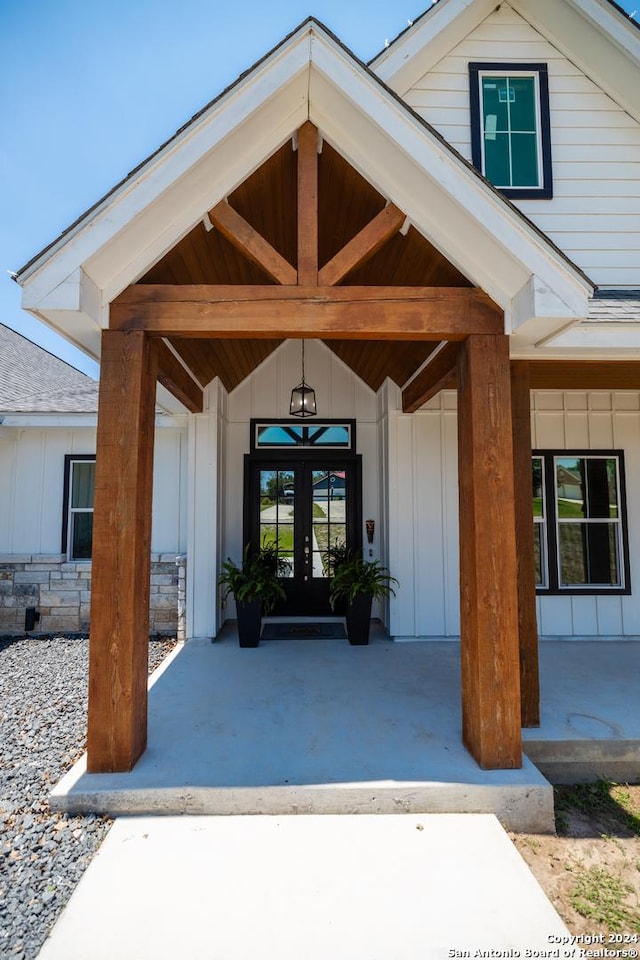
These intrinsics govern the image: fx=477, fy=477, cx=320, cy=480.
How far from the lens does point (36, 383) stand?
8.24 meters

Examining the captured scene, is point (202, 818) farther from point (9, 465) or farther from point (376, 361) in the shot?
point (9, 465)

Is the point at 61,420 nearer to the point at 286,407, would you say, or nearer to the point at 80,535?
the point at 80,535

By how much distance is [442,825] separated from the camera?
2.44 metres

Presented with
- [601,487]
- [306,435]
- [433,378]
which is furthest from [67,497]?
[601,487]

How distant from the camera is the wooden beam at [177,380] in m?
3.54

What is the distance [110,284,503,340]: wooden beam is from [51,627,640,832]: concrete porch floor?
250 centimetres

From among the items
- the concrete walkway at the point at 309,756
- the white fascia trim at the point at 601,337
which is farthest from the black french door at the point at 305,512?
the white fascia trim at the point at 601,337

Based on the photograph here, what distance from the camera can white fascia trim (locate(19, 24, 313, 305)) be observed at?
8.12 ft

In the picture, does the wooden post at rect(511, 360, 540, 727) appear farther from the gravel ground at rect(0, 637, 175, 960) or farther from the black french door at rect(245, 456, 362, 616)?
the black french door at rect(245, 456, 362, 616)

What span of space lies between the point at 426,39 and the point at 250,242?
3.69 m

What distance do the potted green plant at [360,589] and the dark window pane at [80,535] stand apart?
3419 mm

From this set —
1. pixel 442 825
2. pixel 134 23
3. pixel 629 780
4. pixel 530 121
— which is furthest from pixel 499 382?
pixel 134 23

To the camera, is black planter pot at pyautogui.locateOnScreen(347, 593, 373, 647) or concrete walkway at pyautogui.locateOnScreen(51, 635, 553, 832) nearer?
concrete walkway at pyautogui.locateOnScreen(51, 635, 553, 832)

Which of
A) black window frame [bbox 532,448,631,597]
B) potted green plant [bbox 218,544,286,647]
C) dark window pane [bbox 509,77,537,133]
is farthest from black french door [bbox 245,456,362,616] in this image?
dark window pane [bbox 509,77,537,133]
